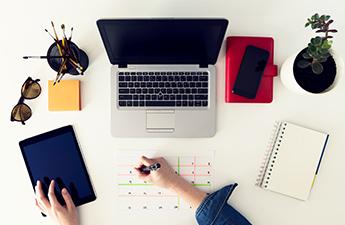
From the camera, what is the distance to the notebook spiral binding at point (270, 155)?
1.04m

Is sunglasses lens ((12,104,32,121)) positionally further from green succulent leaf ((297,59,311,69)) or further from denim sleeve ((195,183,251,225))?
green succulent leaf ((297,59,311,69))

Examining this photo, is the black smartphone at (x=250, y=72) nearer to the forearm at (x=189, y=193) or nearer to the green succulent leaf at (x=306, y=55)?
the green succulent leaf at (x=306, y=55)

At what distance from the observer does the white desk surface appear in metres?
1.03

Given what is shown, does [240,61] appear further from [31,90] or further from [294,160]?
[31,90]

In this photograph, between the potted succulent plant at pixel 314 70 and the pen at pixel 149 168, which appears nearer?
the potted succulent plant at pixel 314 70

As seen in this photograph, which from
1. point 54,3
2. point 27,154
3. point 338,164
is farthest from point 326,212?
point 54,3

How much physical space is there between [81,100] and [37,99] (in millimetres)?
134

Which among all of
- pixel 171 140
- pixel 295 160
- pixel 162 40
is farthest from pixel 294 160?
pixel 162 40

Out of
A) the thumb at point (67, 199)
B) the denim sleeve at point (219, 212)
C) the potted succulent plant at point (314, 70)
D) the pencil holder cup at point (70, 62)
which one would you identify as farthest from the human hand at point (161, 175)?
the potted succulent plant at point (314, 70)

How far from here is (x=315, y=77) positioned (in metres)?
0.93

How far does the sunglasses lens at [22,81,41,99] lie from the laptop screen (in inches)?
9.5

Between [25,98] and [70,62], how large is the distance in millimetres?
182

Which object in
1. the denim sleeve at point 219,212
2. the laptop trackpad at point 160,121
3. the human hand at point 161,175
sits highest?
the laptop trackpad at point 160,121

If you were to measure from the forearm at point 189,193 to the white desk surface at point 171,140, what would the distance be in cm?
6
